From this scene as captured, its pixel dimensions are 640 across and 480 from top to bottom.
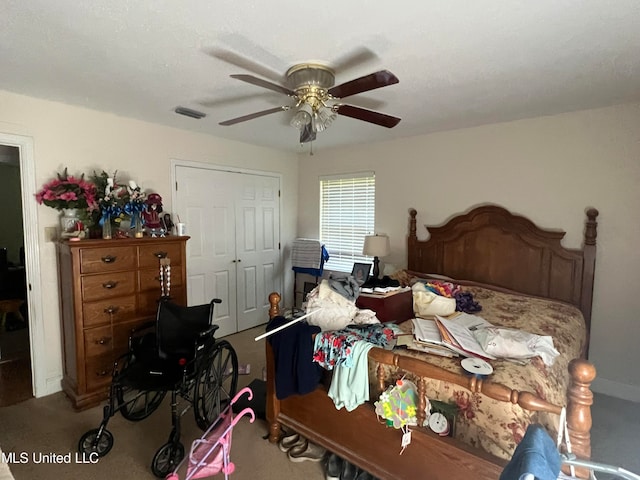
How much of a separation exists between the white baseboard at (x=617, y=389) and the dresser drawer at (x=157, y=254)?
3989 mm

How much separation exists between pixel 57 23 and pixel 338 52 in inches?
55.8

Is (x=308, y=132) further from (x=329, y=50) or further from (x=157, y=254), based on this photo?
(x=157, y=254)

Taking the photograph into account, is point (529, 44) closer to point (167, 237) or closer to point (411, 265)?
point (411, 265)

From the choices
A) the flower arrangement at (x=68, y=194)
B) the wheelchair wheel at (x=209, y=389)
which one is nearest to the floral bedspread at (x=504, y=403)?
the wheelchair wheel at (x=209, y=389)

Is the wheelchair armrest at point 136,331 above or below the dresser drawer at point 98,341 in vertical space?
above

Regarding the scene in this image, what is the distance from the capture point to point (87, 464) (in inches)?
81.3

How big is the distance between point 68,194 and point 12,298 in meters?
2.98

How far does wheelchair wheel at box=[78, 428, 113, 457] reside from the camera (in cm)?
211

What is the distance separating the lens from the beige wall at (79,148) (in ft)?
8.92

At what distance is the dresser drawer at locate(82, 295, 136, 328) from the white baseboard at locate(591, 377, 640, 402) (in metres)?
4.16

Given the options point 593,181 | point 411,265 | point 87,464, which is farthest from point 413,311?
point 87,464

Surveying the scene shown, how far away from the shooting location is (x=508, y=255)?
3.34 meters

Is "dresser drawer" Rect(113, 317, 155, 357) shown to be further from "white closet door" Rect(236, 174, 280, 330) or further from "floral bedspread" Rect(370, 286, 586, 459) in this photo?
"floral bedspread" Rect(370, 286, 586, 459)

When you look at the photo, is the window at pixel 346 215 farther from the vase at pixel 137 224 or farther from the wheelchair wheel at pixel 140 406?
the wheelchair wheel at pixel 140 406
